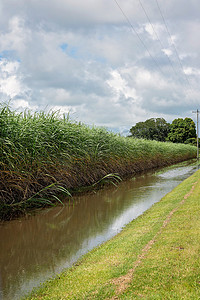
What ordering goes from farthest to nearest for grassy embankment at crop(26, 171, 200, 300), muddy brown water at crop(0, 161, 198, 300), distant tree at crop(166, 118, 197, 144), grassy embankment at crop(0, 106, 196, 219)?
1. distant tree at crop(166, 118, 197, 144)
2. grassy embankment at crop(0, 106, 196, 219)
3. muddy brown water at crop(0, 161, 198, 300)
4. grassy embankment at crop(26, 171, 200, 300)

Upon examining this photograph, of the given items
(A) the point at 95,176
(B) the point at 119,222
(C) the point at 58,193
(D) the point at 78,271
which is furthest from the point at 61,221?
(A) the point at 95,176

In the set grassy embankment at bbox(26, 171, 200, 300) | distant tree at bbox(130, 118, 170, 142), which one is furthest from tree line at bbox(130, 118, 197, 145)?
grassy embankment at bbox(26, 171, 200, 300)

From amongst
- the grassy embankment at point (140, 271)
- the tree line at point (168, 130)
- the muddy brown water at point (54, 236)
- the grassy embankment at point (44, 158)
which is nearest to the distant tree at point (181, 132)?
the tree line at point (168, 130)

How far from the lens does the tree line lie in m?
54.4

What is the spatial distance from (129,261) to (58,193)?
15.8ft

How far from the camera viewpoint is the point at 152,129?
53719 millimetres

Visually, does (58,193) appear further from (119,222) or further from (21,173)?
(119,222)

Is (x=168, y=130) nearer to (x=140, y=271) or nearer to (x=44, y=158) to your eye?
(x=44, y=158)

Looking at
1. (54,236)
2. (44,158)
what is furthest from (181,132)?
(54,236)

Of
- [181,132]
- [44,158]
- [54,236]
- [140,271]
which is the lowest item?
[54,236]

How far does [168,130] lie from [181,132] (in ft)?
8.76

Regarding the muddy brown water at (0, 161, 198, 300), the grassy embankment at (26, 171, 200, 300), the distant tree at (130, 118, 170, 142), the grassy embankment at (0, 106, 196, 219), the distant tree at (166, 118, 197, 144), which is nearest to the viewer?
the grassy embankment at (26, 171, 200, 300)

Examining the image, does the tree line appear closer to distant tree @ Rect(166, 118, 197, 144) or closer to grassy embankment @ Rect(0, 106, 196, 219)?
distant tree @ Rect(166, 118, 197, 144)

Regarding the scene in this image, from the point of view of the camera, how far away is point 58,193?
24.6 ft
